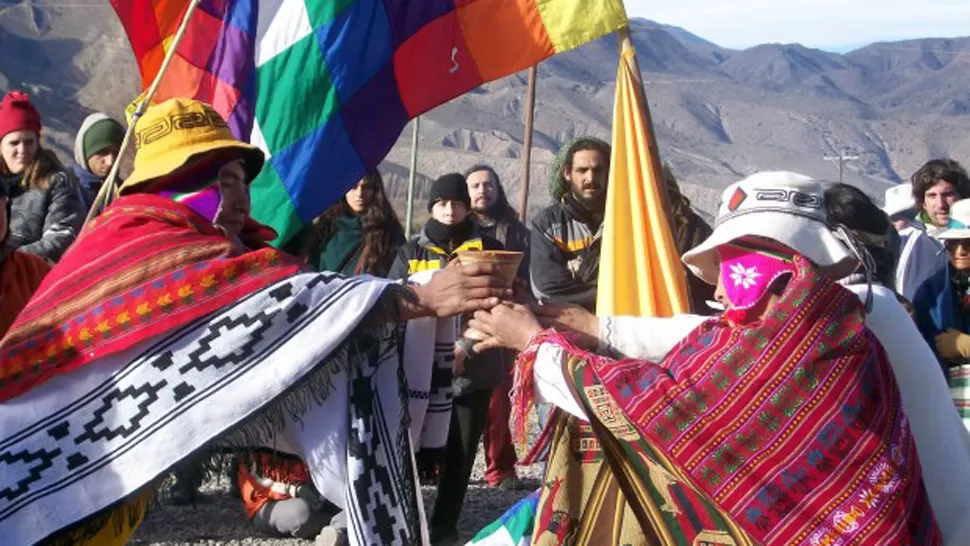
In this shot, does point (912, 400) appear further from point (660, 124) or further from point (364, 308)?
point (660, 124)

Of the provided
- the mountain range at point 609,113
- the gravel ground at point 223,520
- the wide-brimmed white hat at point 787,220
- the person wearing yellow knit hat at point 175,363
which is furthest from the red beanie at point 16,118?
the mountain range at point 609,113

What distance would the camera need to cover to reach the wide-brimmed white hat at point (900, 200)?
28.8 feet

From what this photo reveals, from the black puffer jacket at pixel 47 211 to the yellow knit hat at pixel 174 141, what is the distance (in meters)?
2.92

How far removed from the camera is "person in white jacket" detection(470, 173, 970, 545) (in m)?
3.70

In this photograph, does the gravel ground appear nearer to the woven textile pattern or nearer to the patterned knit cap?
the patterned knit cap

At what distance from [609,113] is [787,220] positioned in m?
127

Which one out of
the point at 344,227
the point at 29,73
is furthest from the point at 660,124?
the point at 344,227

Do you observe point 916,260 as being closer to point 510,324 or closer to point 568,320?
point 568,320

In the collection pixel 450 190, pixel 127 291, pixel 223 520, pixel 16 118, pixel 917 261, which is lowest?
pixel 223 520

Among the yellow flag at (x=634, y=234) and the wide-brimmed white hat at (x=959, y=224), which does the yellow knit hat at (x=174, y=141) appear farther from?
the wide-brimmed white hat at (x=959, y=224)

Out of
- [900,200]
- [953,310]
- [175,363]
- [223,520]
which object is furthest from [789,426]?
[900,200]

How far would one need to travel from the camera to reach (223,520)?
24.8ft

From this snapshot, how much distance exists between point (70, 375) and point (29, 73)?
89985 millimetres

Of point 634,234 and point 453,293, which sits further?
point 634,234
